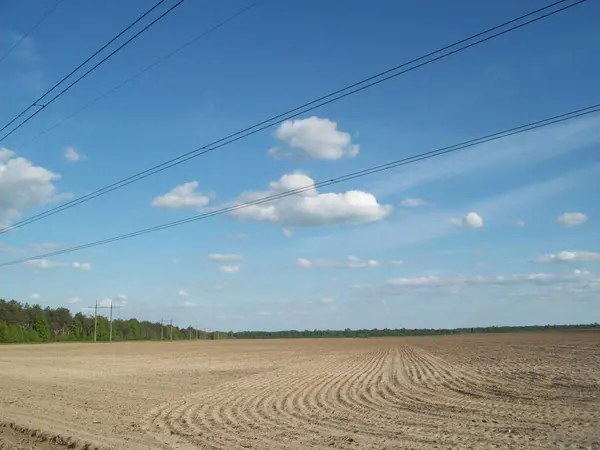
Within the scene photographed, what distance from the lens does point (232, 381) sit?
2925 cm

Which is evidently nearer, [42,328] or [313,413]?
[313,413]

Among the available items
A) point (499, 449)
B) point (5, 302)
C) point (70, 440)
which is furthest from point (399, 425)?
point (5, 302)

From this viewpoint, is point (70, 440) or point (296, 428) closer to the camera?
point (70, 440)

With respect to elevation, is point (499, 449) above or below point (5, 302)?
below

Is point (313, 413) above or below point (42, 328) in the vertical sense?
below

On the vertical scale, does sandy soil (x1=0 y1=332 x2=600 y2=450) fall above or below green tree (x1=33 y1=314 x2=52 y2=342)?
below

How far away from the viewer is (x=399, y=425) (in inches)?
554

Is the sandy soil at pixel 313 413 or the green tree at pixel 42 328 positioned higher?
the green tree at pixel 42 328

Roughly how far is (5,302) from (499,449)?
174394 mm

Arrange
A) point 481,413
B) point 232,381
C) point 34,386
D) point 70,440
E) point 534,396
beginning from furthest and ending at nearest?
point 232,381, point 34,386, point 534,396, point 481,413, point 70,440

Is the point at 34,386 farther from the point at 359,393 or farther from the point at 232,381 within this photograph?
the point at 359,393

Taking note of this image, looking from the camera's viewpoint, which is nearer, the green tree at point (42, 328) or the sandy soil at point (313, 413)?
the sandy soil at point (313, 413)

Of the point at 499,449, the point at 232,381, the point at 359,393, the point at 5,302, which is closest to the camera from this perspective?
the point at 499,449

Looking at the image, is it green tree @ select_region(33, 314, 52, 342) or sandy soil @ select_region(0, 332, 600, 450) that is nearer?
sandy soil @ select_region(0, 332, 600, 450)
